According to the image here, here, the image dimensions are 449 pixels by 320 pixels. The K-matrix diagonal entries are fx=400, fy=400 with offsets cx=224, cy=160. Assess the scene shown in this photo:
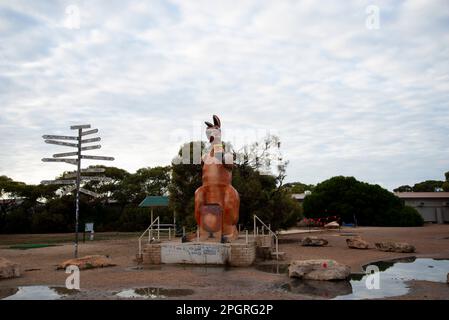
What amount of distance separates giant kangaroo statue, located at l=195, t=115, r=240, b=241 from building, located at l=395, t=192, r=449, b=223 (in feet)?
137

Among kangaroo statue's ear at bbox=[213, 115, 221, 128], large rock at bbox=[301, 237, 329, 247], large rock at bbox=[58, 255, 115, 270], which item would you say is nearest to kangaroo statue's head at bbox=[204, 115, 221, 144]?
kangaroo statue's ear at bbox=[213, 115, 221, 128]

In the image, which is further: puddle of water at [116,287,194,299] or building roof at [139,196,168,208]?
building roof at [139,196,168,208]

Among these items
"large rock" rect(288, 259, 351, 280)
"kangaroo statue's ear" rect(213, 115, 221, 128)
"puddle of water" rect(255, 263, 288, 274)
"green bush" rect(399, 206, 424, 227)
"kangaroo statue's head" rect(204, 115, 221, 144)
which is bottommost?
"puddle of water" rect(255, 263, 288, 274)

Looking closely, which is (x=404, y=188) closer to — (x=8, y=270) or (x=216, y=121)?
(x=216, y=121)

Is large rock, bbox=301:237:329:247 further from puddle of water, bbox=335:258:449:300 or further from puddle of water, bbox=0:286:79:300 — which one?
puddle of water, bbox=0:286:79:300

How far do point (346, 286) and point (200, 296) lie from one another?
151 inches

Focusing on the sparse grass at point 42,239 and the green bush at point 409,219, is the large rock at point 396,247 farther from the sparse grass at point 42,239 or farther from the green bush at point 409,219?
the green bush at point 409,219

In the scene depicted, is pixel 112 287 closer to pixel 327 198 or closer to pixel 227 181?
pixel 227 181

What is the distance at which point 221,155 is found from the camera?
1634 centimetres

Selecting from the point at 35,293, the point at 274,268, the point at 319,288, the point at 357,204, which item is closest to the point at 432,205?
the point at 357,204

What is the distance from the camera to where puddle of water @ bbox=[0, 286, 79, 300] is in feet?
29.6

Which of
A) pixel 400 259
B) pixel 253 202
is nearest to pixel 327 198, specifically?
pixel 253 202

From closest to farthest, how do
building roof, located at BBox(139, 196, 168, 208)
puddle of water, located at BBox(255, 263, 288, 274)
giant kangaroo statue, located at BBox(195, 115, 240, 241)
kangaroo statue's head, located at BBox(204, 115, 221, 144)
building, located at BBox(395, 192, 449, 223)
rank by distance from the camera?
1. puddle of water, located at BBox(255, 263, 288, 274)
2. giant kangaroo statue, located at BBox(195, 115, 240, 241)
3. kangaroo statue's head, located at BBox(204, 115, 221, 144)
4. building roof, located at BBox(139, 196, 168, 208)
5. building, located at BBox(395, 192, 449, 223)
